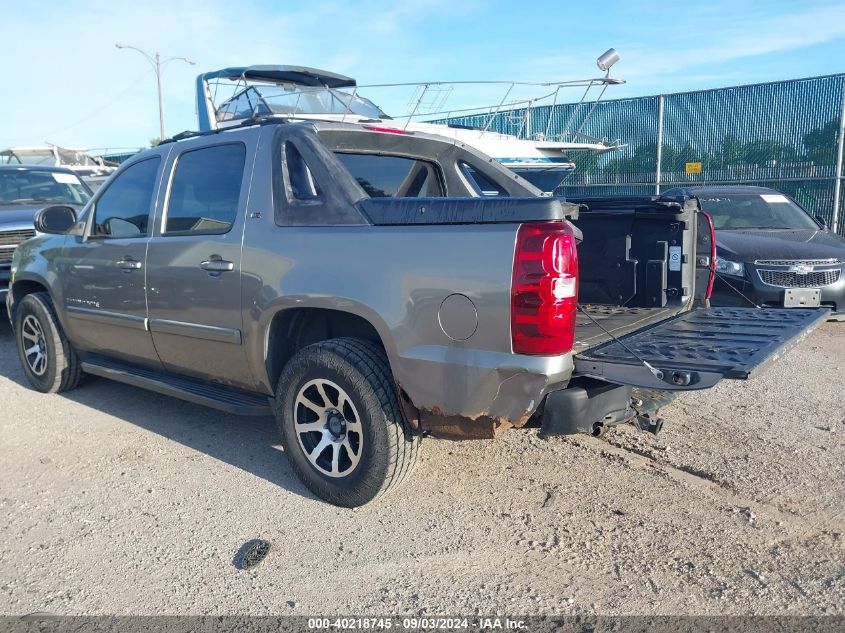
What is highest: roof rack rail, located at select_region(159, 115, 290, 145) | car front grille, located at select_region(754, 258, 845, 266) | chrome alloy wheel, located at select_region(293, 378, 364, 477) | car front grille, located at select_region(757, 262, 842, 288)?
roof rack rail, located at select_region(159, 115, 290, 145)

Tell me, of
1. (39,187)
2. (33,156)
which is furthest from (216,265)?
(33,156)

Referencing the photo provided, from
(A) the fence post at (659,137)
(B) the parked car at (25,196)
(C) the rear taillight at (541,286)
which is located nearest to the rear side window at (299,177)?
(C) the rear taillight at (541,286)

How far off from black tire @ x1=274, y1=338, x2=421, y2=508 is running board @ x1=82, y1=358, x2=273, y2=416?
0.31m

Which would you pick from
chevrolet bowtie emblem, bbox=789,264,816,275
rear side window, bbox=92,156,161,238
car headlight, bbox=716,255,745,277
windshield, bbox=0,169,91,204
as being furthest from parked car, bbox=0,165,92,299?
chevrolet bowtie emblem, bbox=789,264,816,275

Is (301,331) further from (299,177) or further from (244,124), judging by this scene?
(244,124)

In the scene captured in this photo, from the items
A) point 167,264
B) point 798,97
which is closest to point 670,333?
point 167,264

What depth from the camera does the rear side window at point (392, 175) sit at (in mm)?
4281

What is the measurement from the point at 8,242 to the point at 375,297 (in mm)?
6293

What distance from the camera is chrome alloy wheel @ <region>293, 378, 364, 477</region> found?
364cm

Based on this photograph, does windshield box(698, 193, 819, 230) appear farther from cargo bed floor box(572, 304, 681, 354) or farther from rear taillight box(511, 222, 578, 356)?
rear taillight box(511, 222, 578, 356)

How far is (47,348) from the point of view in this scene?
5730 mm

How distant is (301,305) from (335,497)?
38.8 inches

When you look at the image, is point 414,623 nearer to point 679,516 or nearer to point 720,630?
point 720,630

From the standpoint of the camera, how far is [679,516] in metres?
3.56
